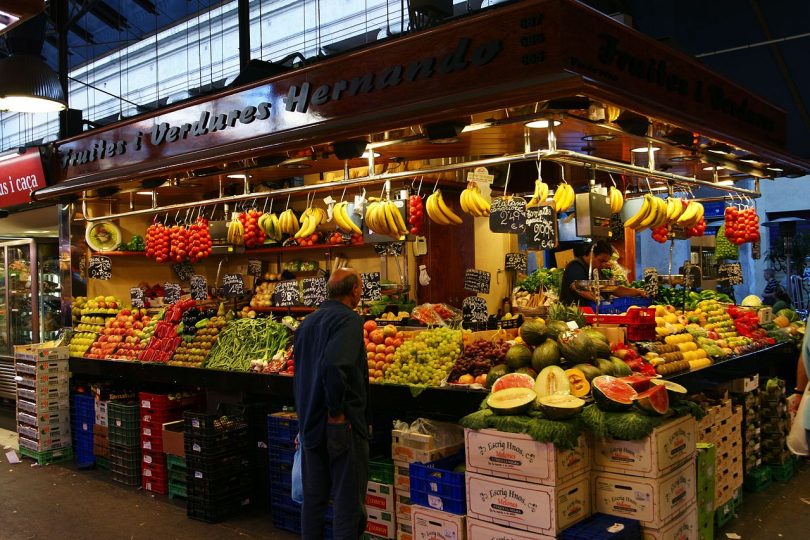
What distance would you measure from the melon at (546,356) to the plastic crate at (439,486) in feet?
2.72

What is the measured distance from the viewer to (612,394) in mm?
3957

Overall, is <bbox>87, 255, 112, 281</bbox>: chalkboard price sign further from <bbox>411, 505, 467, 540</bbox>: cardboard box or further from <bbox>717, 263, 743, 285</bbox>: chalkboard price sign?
<bbox>717, 263, 743, 285</bbox>: chalkboard price sign

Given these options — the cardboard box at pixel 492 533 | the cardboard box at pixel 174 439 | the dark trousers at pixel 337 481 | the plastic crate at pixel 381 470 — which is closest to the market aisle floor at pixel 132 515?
the cardboard box at pixel 174 439

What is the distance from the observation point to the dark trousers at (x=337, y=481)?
13.6ft

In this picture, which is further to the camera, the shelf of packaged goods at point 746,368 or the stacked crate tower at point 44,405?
the stacked crate tower at point 44,405

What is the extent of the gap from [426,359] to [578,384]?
1.25 m

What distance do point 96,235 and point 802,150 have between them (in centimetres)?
872

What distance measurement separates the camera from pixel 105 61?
1817 cm

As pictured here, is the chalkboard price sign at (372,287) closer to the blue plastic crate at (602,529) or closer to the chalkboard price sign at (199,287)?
the chalkboard price sign at (199,287)

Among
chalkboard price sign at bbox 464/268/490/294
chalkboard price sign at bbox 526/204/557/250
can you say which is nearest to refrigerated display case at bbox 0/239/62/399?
chalkboard price sign at bbox 464/268/490/294

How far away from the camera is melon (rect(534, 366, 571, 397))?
4.22m

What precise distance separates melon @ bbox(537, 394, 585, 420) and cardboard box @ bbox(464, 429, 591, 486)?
0.19 metres

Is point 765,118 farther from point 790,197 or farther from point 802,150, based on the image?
point 790,197

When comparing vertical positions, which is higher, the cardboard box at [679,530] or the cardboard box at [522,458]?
the cardboard box at [522,458]
